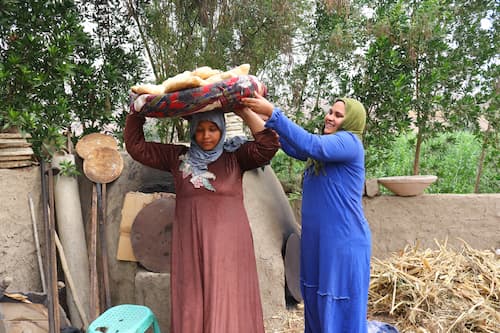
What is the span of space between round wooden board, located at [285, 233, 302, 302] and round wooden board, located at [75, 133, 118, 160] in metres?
1.79

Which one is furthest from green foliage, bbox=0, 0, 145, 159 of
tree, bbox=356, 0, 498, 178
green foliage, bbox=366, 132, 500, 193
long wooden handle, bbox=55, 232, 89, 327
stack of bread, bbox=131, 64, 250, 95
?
green foliage, bbox=366, 132, 500, 193

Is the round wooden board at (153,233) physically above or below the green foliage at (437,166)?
below

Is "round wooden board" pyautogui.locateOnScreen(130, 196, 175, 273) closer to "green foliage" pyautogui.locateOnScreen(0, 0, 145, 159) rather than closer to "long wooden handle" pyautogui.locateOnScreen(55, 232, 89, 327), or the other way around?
"long wooden handle" pyautogui.locateOnScreen(55, 232, 89, 327)

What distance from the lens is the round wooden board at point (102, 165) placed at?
130 inches

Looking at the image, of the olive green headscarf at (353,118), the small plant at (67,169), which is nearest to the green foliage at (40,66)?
the small plant at (67,169)

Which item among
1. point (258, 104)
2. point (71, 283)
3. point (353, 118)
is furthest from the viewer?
point (71, 283)

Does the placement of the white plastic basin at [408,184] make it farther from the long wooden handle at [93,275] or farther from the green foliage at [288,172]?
the long wooden handle at [93,275]

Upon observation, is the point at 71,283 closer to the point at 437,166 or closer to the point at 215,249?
the point at 215,249

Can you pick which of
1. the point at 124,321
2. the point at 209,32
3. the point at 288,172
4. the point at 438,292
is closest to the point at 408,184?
the point at 438,292

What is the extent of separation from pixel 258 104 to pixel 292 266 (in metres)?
2.06

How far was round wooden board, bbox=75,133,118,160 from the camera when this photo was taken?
3.32 m

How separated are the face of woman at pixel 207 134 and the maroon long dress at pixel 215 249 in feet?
0.40

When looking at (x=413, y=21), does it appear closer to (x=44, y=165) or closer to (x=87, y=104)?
(x=87, y=104)

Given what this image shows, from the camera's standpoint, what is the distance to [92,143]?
335cm
